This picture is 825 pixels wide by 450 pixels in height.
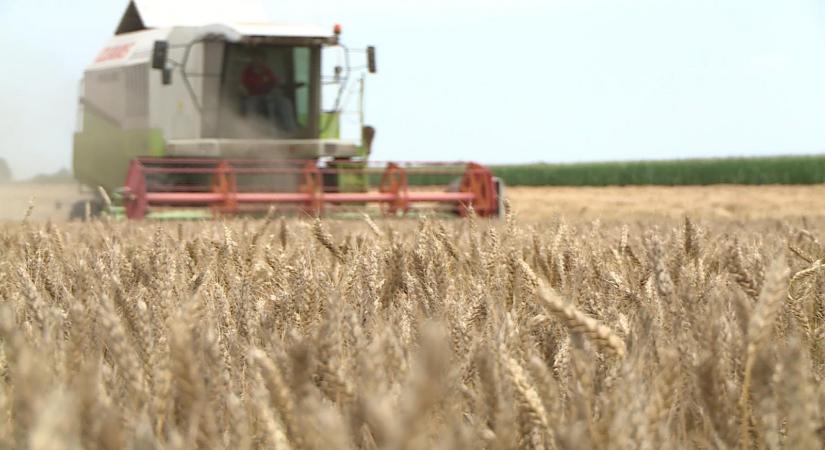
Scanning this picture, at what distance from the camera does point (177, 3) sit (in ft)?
59.5

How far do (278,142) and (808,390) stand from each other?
1451cm

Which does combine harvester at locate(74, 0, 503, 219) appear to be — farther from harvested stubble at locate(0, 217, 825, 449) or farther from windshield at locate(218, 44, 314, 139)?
harvested stubble at locate(0, 217, 825, 449)

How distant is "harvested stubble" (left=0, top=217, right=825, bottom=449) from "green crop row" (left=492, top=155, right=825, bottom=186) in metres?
45.5

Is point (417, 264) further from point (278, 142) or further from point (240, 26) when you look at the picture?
point (240, 26)

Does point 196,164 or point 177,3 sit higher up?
point 177,3

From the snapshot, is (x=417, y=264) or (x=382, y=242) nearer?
(x=417, y=264)

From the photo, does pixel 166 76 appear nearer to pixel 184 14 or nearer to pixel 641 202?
pixel 184 14

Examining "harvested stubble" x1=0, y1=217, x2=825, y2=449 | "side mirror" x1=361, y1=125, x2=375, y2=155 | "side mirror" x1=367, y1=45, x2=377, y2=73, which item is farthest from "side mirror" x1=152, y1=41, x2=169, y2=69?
"harvested stubble" x1=0, y1=217, x2=825, y2=449

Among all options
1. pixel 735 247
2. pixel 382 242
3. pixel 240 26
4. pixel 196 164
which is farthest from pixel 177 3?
pixel 735 247

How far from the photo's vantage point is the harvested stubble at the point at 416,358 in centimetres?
90

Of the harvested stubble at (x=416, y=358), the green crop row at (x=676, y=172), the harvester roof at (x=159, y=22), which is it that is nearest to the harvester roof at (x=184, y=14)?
the harvester roof at (x=159, y=22)

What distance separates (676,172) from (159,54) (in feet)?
133

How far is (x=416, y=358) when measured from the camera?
4.93 ft

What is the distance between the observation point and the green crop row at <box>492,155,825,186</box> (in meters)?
48.5
